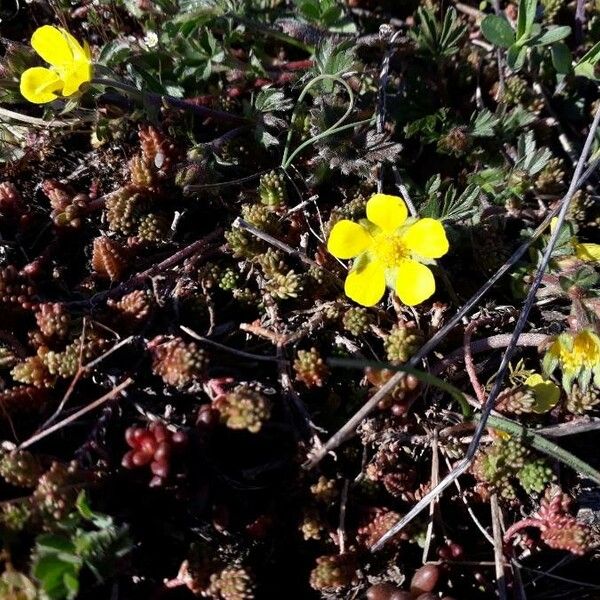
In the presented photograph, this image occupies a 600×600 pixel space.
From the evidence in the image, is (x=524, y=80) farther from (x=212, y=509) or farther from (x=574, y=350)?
(x=212, y=509)

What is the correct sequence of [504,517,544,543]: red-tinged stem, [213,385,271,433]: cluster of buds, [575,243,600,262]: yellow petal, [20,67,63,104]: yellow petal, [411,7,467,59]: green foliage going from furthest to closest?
[411,7,467,59]: green foliage, [575,243,600,262]: yellow petal, [20,67,63,104]: yellow petal, [504,517,544,543]: red-tinged stem, [213,385,271,433]: cluster of buds

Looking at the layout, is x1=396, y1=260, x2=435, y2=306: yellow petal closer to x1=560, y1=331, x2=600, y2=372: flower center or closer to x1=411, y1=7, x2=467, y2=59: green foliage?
x1=560, y1=331, x2=600, y2=372: flower center

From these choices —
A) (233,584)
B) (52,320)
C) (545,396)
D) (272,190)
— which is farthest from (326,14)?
(233,584)

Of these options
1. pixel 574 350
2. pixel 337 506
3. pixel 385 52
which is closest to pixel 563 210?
pixel 574 350

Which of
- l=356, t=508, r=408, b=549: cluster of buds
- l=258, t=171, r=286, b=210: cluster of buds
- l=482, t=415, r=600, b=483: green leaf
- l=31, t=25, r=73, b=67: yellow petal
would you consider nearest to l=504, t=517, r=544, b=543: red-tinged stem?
l=482, t=415, r=600, b=483: green leaf

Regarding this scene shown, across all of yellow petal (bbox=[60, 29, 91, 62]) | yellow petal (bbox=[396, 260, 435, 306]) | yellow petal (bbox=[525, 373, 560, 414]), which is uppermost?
yellow petal (bbox=[60, 29, 91, 62])

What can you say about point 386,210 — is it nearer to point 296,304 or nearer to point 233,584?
point 296,304
